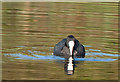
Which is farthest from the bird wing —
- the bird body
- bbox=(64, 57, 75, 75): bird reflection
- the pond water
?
bbox=(64, 57, 75, 75): bird reflection

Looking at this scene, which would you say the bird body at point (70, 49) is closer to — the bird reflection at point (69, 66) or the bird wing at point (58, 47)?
the bird wing at point (58, 47)

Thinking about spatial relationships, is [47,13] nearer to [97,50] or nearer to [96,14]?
[96,14]

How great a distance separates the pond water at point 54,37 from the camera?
10.3 metres

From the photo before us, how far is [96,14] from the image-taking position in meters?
19.0

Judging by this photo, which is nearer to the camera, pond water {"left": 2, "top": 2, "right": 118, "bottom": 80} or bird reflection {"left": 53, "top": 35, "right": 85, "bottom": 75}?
pond water {"left": 2, "top": 2, "right": 118, "bottom": 80}

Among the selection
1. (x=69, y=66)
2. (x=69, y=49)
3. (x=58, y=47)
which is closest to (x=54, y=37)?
(x=58, y=47)

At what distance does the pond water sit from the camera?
10297mm

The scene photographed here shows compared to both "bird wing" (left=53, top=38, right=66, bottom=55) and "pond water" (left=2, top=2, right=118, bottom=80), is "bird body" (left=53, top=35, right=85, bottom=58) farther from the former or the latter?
"pond water" (left=2, top=2, right=118, bottom=80)

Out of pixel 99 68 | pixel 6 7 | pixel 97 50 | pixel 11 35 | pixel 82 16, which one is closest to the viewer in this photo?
pixel 99 68

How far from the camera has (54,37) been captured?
14281 mm

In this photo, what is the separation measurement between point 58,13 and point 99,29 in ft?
12.2

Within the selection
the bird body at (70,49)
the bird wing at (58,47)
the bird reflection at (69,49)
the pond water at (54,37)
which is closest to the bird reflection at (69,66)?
the bird reflection at (69,49)

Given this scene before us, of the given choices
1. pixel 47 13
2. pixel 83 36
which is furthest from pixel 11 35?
pixel 47 13

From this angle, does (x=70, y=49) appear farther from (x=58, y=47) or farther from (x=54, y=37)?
(x=54, y=37)
